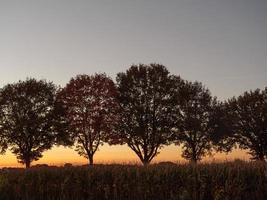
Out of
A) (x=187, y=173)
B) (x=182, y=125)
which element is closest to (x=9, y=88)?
(x=182, y=125)

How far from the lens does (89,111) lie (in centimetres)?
6512

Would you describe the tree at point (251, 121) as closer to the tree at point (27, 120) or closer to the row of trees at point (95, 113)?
the row of trees at point (95, 113)

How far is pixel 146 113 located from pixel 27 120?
54.4 ft

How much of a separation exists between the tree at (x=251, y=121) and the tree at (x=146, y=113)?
14334mm

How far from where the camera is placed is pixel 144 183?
2056 centimetres

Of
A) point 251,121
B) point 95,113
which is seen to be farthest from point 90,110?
point 251,121

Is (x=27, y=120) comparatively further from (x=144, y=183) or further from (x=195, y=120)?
(x=144, y=183)

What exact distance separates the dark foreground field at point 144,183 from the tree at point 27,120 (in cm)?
4019

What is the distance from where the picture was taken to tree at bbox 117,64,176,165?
66.0 meters

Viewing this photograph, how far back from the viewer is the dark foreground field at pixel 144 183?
18.6 m

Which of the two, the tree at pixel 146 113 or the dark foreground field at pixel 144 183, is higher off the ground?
the tree at pixel 146 113

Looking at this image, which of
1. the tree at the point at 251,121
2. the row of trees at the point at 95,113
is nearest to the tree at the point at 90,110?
the row of trees at the point at 95,113

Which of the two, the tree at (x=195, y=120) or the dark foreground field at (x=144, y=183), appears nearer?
the dark foreground field at (x=144, y=183)

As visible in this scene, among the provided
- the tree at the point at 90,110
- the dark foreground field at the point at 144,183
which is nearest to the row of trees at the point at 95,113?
the tree at the point at 90,110
